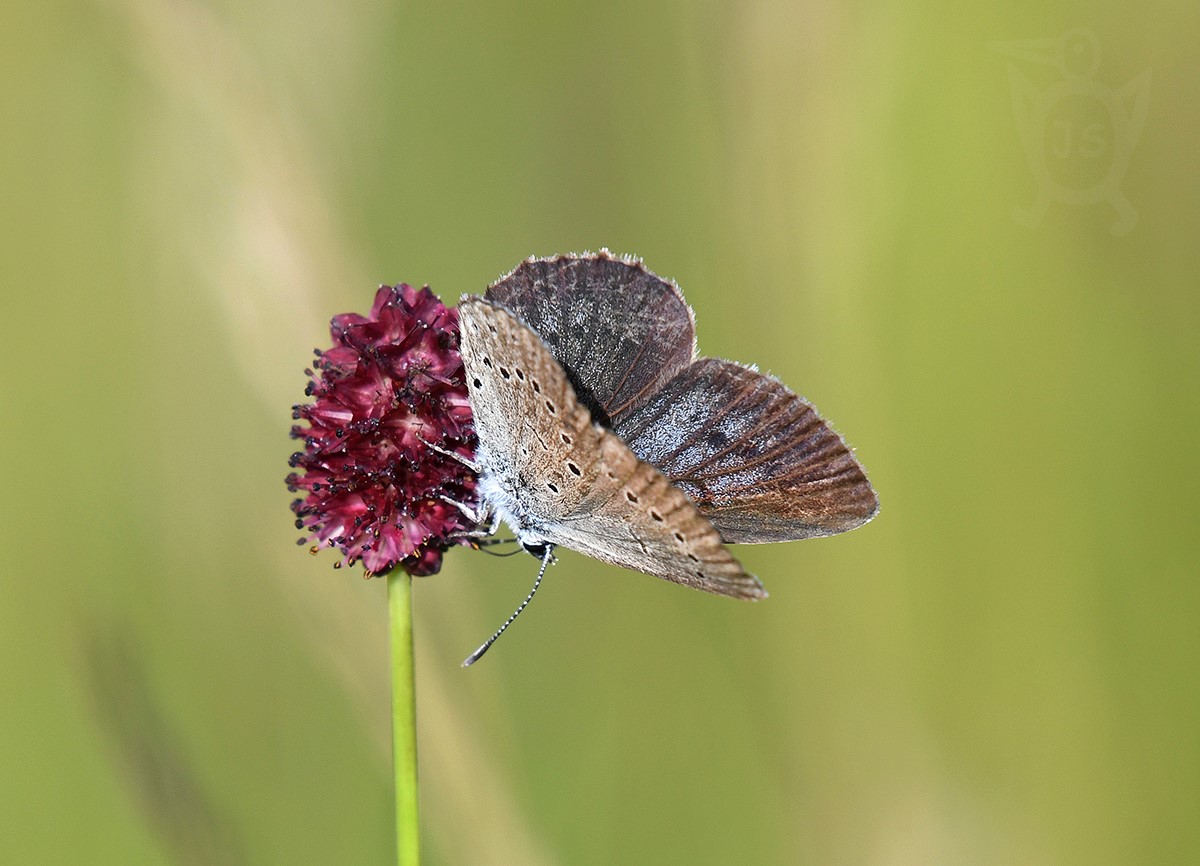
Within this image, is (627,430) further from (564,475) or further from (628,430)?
(564,475)

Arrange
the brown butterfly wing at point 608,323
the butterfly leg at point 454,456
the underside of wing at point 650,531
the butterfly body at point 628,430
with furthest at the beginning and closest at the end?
the brown butterfly wing at point 608,323 → the butterfly leg at point 454,456 → the butterfly body at point 628,430 → the underside of wing at point 650,531

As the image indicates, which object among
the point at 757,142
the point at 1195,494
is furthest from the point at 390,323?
the point at 1195,494

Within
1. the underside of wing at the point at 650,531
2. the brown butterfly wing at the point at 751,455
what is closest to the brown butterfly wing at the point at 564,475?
the underside of wing at the point at 650,531

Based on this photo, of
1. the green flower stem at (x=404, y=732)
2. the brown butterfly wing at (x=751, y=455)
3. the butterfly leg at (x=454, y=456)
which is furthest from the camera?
the brown butterfly wing at (x=751, y=455)

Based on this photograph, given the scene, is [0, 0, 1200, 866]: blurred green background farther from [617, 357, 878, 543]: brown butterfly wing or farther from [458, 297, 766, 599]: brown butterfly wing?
[617, 357, 878, 543]: brown butterfly wing

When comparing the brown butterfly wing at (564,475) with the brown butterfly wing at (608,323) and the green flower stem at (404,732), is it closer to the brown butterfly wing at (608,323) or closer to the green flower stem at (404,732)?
the brown butterfly wing at (608,323)

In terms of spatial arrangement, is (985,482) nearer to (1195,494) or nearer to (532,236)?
(1195,494)

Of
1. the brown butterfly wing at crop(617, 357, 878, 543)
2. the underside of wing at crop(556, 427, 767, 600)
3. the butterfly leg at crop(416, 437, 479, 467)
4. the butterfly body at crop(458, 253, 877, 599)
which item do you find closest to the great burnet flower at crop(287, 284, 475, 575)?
the butterfly leg at crop(416, 437, 479, 467)
